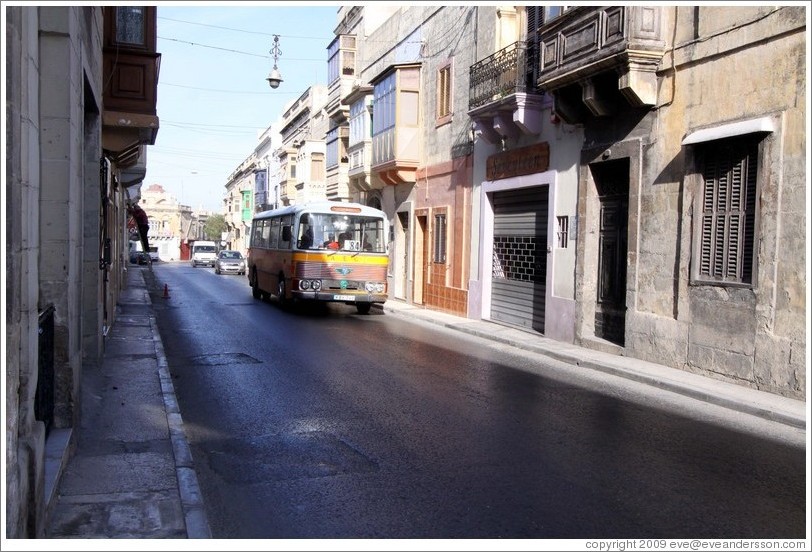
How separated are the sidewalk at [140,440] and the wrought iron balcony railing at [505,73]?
5.89m

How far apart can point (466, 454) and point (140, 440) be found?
2.91 metres

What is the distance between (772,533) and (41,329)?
5.17 m

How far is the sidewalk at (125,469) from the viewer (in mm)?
4770

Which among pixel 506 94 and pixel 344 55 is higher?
pixel 344 55

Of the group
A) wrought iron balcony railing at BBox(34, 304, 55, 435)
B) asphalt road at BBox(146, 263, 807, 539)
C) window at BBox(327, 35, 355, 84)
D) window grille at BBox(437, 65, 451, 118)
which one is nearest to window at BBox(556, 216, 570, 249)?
asphalt road at BBox(146, 263, 807, 539)

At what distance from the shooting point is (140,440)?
6773 mm

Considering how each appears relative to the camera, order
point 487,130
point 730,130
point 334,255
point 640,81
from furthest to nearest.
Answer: point 334,255, point 487,130, point 640,81, point 730,130

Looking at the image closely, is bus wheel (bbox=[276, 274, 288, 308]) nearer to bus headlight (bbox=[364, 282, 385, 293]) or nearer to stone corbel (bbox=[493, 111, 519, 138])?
bus headlight (bbox=[364, 282, 385, 293])

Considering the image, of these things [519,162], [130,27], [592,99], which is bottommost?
[519,162]

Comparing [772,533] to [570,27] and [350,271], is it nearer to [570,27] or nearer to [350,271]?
[570,27]

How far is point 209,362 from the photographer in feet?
37.5

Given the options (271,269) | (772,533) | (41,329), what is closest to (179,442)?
(41,329)

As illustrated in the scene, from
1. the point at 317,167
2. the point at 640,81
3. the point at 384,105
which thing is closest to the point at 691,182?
the point at 640,81

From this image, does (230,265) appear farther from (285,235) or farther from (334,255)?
(334,255)
